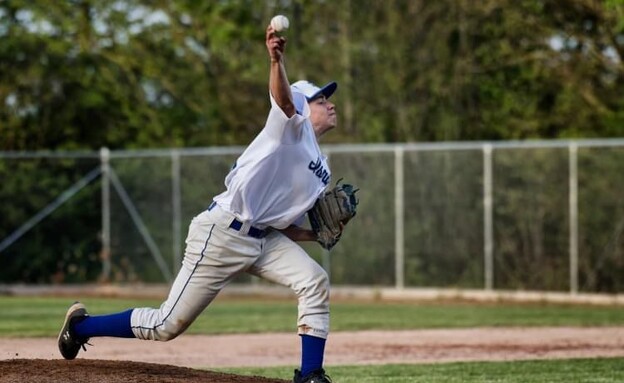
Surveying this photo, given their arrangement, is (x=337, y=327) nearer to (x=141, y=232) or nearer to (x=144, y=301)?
(x=144, y=301)

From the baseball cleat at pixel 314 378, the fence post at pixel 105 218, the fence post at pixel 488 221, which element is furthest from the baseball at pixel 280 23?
the fence post at pixel 105 218

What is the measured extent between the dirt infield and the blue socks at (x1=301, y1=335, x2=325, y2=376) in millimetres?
2226

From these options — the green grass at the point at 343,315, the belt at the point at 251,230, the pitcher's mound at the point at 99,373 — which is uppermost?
the belt at the point at 251,230

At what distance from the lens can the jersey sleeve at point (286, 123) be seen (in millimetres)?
7066

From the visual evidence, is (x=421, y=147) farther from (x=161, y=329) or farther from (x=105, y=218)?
(x=161, y=329)

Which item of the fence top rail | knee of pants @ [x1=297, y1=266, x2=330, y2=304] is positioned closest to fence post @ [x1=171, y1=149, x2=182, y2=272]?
the fence top rail

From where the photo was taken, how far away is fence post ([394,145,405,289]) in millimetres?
19891

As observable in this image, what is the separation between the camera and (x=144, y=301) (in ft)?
64.0

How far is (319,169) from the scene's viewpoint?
7383 mm

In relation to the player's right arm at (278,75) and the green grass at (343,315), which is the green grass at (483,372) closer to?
the player's right arm at (278,75)

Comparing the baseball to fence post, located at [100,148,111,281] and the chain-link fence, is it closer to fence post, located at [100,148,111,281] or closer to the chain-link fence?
the chain-link fence

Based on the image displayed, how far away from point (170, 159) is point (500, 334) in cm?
884

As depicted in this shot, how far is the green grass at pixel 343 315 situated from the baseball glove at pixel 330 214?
253 inches

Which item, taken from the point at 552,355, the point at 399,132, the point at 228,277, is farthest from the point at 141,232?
the point at 228,277
